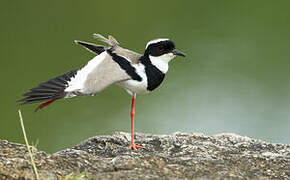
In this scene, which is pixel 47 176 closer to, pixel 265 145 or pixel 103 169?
pixel 103 169

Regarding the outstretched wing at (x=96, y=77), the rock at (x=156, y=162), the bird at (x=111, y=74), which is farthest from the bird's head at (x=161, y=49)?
the rock at (x=156, y=162)

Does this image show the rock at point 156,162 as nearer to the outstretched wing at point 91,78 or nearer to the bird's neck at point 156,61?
the outstretched wing at point 91,78

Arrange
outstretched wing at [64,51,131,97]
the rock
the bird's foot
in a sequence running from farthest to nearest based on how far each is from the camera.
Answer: the bird's foot < outstretched wing at [64,51,131,97] < the rock

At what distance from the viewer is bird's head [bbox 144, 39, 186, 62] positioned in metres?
3.13

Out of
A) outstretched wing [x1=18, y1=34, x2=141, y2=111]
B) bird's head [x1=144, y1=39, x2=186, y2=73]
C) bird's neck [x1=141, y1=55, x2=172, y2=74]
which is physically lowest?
outstretched wing [x1=18, y1=34, x2=141, y2=111]

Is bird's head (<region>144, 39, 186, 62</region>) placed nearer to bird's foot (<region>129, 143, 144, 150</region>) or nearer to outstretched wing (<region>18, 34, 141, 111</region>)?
outstretched wing (<region>18, 34, 141, 111</region>)

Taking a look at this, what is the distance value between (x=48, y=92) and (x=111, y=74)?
0.42 metres

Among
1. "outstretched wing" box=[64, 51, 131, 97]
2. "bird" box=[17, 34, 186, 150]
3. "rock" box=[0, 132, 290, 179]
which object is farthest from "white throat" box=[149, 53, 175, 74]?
"rock" box=[0, 132, 290, 179]

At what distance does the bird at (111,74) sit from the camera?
2.78 meters

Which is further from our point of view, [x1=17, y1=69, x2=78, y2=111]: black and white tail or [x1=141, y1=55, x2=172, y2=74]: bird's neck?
[x1=141, y1=55, x2=172, y2=74]: bird's neck

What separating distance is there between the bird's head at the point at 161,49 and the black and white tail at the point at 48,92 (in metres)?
0.60

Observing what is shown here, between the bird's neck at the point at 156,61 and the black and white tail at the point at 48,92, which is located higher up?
the bird's neck at the point at 156,61

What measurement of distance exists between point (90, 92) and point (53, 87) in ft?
0.76

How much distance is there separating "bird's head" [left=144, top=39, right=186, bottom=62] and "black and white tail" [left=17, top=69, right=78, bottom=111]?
605mm
